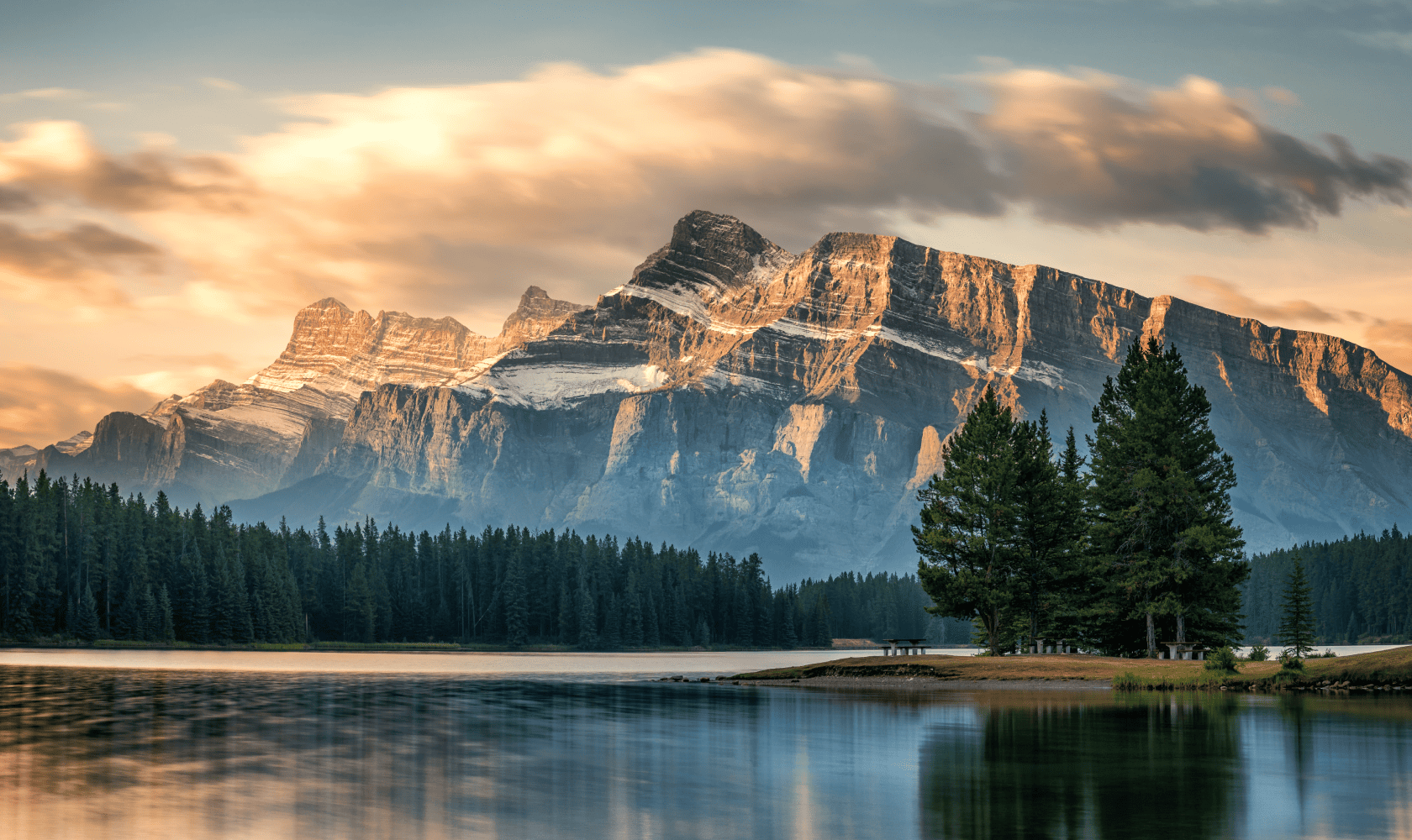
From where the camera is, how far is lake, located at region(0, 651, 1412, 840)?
2523 cm

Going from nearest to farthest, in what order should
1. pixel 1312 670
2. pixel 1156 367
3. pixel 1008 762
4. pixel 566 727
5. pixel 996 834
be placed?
pixel 996 834, pixel 1008 762, pixel 566 727, pixel 1312 670, pixel 1156 367

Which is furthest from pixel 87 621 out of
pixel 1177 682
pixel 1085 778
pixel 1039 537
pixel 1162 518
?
pixel 1085 778

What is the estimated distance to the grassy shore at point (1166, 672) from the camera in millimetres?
61188

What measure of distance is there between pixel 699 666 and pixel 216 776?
330 feet

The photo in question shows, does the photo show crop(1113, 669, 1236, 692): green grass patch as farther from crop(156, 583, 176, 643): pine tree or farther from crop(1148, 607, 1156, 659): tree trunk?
crop(156, 583, 176, 643): pine tree

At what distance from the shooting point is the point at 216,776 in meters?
31.7

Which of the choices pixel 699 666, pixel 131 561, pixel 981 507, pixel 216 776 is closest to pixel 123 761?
pixel 216 776

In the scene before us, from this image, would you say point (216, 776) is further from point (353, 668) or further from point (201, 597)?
point (201, 597)

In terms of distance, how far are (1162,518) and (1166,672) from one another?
1325cm

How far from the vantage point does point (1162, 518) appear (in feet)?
246

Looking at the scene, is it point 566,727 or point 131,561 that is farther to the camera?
point 131,561

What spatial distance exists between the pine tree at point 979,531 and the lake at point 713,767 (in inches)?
693

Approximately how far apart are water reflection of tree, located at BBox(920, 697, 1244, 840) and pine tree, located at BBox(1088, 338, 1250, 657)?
27235mm

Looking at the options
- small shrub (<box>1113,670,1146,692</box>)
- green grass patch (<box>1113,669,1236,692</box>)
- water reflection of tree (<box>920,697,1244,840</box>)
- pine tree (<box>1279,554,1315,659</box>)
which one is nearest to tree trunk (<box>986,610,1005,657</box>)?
pine tree (<box>1279,554,1315,659</box>)
